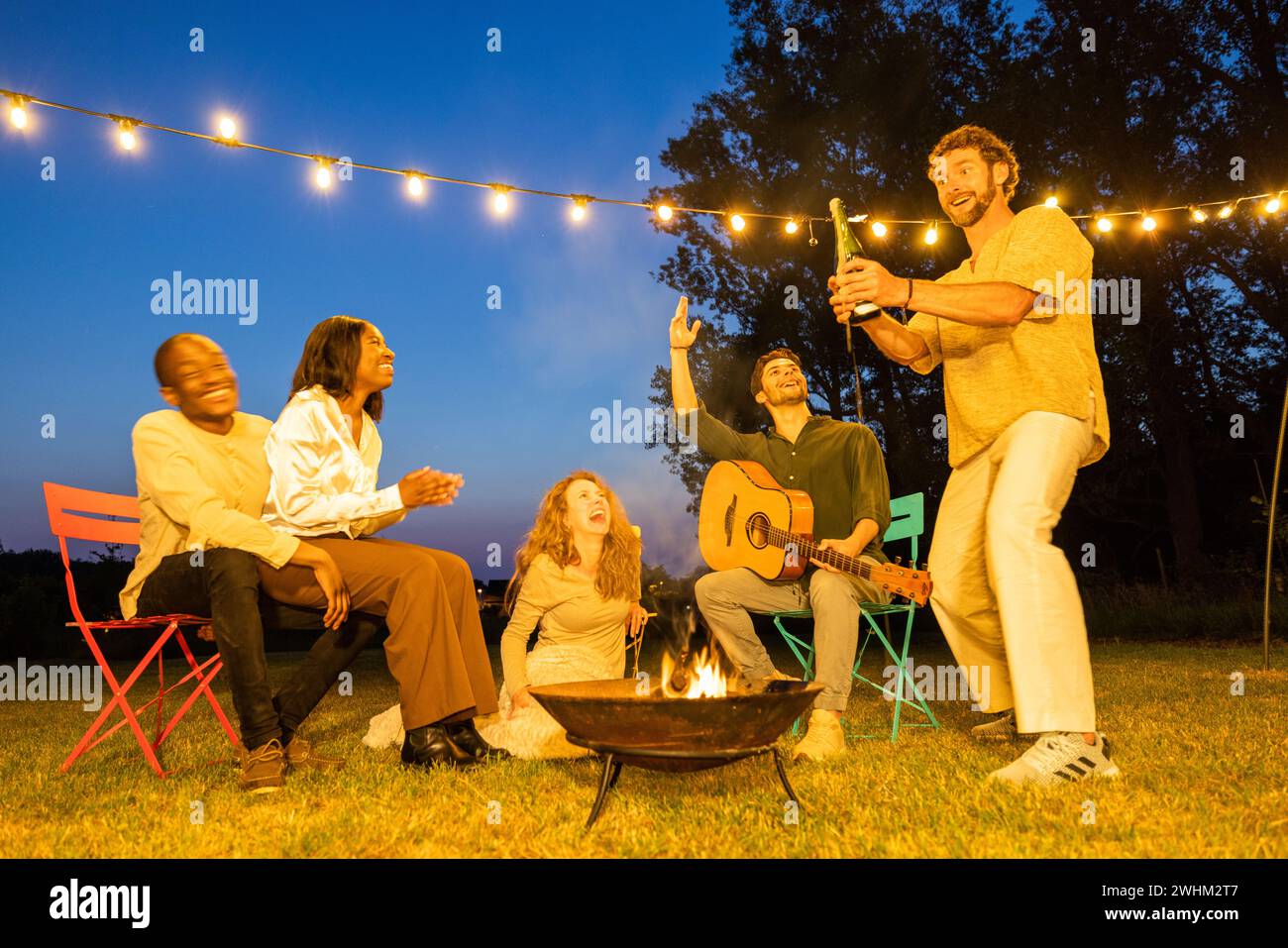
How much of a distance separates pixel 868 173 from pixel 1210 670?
36.5ft

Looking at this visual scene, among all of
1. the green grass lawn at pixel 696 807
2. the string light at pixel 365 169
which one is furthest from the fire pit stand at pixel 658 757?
the string light at pixel 365 169

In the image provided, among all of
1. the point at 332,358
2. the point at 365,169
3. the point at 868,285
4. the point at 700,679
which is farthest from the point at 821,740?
the point at 365,169

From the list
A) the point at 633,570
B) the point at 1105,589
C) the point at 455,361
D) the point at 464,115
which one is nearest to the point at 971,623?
the point at 633,570

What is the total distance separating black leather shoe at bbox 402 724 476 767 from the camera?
3.03 metres

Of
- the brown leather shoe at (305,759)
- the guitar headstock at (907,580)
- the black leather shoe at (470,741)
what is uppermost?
the guitar headstock at (907,580)

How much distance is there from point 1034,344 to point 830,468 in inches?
55.3

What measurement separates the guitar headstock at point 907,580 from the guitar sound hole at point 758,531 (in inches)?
22.6

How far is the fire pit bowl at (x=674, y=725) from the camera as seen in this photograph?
6.97 feet

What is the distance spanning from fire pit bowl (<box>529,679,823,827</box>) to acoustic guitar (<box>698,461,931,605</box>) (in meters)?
1.28

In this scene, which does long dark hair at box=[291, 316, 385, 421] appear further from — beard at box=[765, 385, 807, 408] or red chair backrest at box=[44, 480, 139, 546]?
beard at box=[765, 385, 807, 408]

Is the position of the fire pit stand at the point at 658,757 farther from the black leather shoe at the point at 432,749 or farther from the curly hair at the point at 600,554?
the curly hair at the point at 600,554

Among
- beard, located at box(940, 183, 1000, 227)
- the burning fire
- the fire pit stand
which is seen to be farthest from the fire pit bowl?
beard, located at box(940, 183, 1000, 227)

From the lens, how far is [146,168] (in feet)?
15.8
